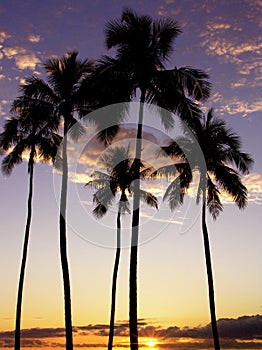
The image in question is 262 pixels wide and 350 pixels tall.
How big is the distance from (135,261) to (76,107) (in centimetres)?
1067

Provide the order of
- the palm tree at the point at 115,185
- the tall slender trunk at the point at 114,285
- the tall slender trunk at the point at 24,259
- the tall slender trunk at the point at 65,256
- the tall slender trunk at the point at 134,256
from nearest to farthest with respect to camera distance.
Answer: the tall slender trunk at the point at 134,256 < the tall slender trunk at the point at 65,256 < the tall slender trunk at the point at 24,259 < the tall slender trunk at the point at 114,285 < the palm tree at the point at 115,185

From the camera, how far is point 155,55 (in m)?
27.8

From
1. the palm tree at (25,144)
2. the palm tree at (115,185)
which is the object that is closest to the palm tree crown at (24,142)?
the palm tree at (25,144)

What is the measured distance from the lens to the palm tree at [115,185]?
147 feet

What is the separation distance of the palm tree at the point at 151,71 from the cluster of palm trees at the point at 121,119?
5 centimetres

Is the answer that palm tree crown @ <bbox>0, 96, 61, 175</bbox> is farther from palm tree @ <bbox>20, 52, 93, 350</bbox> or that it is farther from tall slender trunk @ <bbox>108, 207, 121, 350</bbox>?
tall slender trunk @ <bbox>108, 207, 121, 350</bbox>

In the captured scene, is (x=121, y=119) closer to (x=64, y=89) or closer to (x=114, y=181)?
(x=64, y=89)

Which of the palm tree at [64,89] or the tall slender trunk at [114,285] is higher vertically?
the palm tree at [64,89]

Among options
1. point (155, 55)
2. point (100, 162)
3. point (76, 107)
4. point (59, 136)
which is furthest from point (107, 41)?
point (100, 162)

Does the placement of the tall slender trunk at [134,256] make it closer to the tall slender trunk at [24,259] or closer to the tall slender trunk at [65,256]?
the tall slender trunk at [65,256]

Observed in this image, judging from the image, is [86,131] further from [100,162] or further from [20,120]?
[100,162]

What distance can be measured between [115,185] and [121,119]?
17725 millimetres

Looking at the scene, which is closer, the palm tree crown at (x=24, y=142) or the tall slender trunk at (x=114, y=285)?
the palm tree crown at (x=24, y=142)

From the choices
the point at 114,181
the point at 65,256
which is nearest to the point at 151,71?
the point at 65,256
